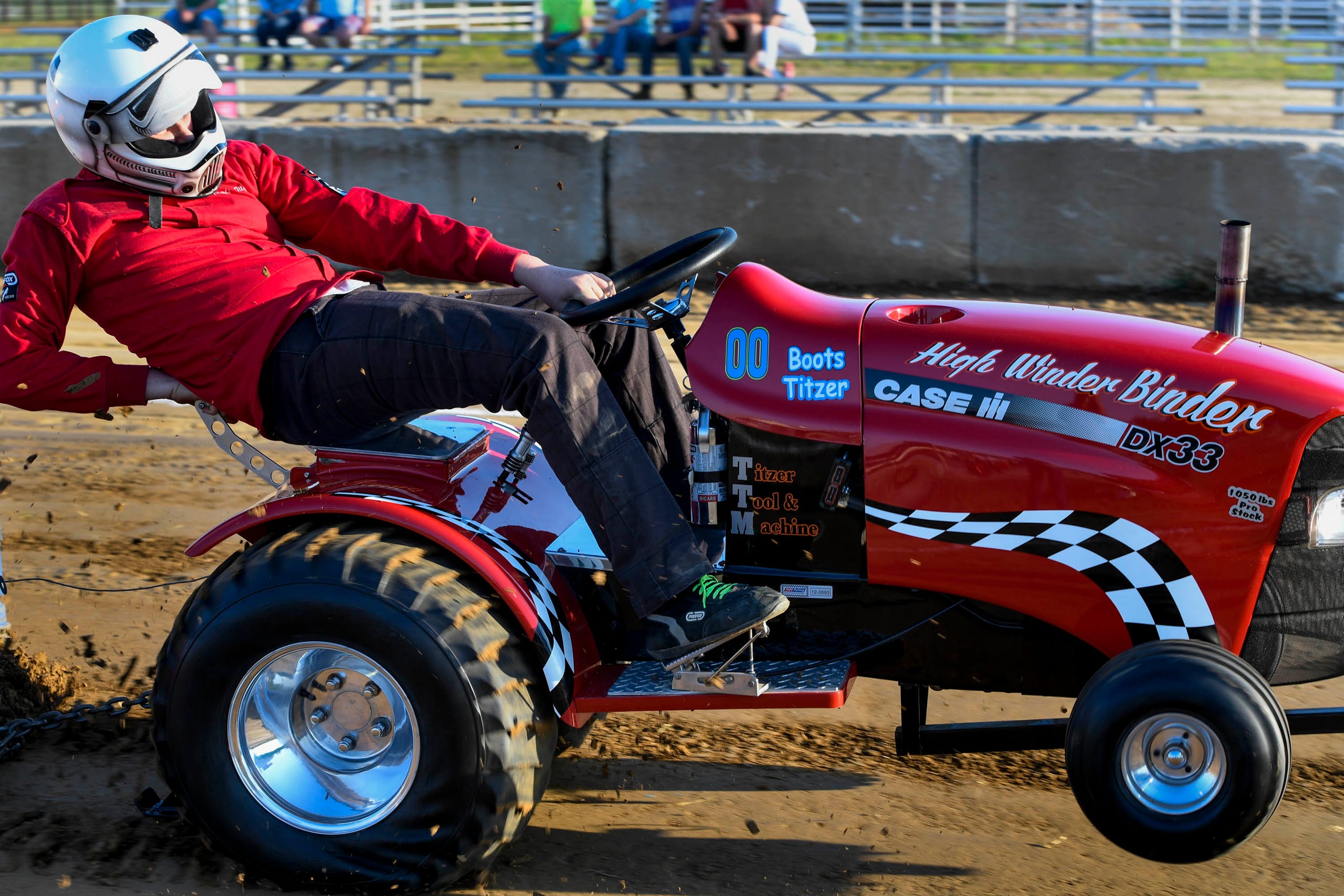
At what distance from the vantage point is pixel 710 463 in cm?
292

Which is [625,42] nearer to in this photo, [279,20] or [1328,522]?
[279,20]

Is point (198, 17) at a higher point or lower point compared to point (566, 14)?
higher

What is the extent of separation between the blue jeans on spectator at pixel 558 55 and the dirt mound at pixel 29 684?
310 inches

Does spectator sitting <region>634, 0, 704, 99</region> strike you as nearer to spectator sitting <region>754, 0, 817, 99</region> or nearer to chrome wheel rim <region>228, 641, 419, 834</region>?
spectator sitting <region>754, 0, 817, 99</region>

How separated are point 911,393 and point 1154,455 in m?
0.50

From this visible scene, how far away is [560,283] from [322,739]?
→ 1203 mm

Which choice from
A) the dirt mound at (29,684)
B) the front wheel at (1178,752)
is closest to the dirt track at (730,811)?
the dirt mound at (29,684)

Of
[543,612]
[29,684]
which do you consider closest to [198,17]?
[29,684]

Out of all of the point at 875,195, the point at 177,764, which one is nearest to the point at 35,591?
the point at 177,764

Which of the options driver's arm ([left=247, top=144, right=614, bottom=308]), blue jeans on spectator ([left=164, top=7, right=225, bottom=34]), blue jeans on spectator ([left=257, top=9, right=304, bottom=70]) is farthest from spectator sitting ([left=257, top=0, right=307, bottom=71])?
driver's arm ([left=247, top=144, right=614, bottom=308])

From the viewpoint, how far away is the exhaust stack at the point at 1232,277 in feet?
9.80

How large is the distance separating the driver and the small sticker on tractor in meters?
0.15

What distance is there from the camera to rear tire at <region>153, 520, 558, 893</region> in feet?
8.87

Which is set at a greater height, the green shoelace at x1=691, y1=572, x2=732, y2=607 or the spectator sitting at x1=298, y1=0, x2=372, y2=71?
the spectator sitting at x1=298, y1=0, x2=372, y2=71
